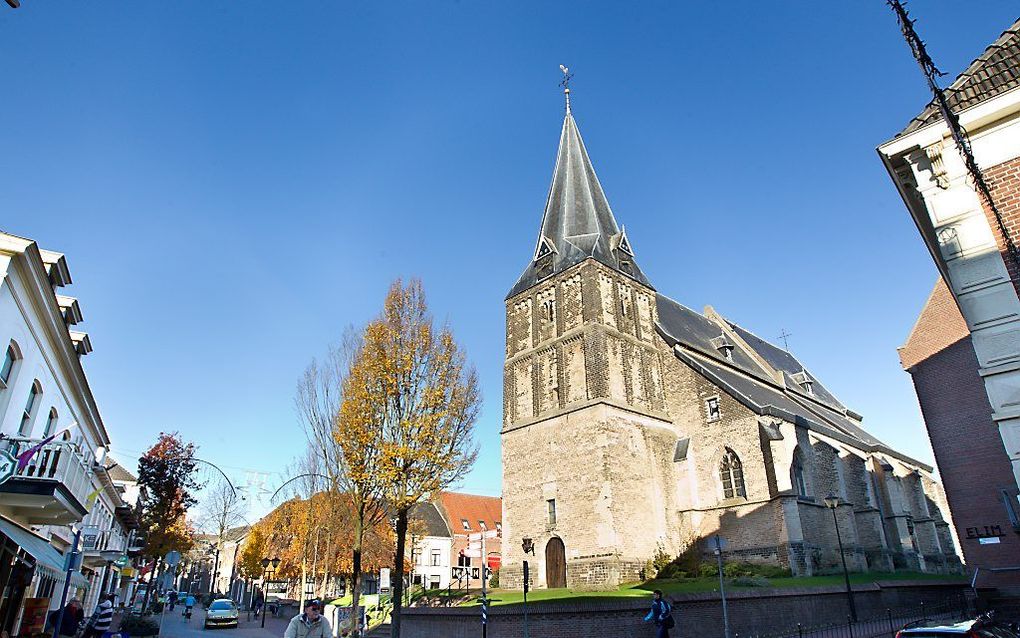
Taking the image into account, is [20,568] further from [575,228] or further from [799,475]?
[799,475]

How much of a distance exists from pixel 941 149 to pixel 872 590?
763 inches

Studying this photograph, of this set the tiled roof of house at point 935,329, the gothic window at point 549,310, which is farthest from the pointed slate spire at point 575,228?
the tiled roof of house at point 935,329

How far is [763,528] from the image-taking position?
79.0 feet

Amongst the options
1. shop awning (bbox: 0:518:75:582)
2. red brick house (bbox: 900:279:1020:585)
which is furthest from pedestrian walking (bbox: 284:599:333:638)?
red brick house (bbox: 900:279:1020:585)

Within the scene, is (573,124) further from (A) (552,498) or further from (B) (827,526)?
(B) (827,526)

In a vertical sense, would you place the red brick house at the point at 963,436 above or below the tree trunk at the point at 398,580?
above

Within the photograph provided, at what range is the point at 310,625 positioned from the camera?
7793mm

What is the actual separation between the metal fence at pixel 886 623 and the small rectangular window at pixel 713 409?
10.1 metres

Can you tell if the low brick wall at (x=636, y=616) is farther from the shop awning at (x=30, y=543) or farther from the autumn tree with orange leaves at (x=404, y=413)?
the shop awning at (x=30, y=543)

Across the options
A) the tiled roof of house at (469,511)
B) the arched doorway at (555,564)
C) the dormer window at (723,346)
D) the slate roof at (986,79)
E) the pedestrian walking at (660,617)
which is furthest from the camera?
the tiled roof of house at (469,511)

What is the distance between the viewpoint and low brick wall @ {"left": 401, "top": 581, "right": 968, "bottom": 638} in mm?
15680

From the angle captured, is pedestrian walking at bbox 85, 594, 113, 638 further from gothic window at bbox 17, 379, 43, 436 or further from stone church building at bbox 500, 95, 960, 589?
stone church building at bbox 500, 95, 960, 589

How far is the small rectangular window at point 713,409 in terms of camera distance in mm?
27984

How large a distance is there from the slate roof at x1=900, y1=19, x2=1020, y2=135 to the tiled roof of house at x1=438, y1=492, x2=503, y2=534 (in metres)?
45.6
